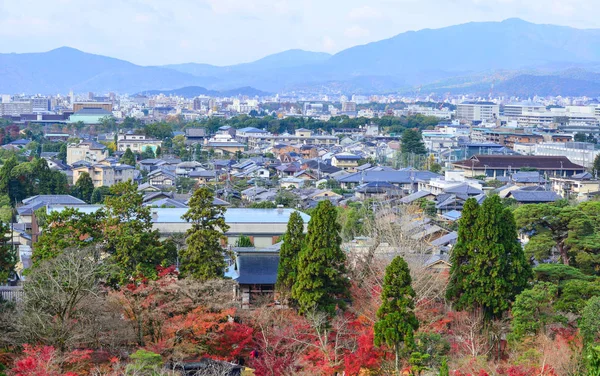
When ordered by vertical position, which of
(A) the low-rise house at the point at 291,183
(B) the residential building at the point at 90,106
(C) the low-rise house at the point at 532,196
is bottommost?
(A) the low-rise house at the point at 291,183

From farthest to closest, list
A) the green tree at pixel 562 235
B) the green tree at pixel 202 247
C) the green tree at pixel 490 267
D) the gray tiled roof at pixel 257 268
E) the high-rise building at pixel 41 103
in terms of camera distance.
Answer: the high-rise building at pixel 41 103
the gray tiled roof at pixel 257 268
the green tree at pixel 562 235
the green tree at pixel 202 247
the green tree at pixel 490 267

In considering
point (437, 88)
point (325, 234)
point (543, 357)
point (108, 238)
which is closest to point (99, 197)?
point (108, 238)

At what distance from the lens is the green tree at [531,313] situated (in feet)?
32.3

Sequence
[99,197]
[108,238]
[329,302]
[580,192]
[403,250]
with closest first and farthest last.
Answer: [329,302]
[108,238]
[403,250]
[99,197]
[580,192]

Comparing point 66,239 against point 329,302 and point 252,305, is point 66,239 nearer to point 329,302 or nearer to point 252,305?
point 252,305

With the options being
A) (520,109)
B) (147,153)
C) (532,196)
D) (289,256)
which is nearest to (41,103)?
(520,109)

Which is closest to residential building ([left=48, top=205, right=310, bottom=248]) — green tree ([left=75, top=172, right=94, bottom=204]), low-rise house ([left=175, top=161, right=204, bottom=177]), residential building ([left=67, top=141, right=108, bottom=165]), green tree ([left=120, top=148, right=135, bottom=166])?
green tree ([left=75, top=172, right=94, bottom=204])

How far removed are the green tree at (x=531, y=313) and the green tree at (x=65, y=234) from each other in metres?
5.50

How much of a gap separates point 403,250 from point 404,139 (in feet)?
82.5

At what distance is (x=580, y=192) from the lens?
26.1 m

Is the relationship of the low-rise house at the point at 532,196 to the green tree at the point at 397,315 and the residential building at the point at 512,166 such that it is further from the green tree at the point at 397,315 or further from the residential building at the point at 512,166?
the green tree at the point at 397,315

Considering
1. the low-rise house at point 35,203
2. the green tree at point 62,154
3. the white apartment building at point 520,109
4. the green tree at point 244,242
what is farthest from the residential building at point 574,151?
the white apartment building at point 520,109

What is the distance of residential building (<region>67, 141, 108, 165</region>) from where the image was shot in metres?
35.0

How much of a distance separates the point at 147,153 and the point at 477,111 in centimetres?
4541
